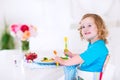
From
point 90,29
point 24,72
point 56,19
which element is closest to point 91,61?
point 90,29

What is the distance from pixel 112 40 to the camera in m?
2.02

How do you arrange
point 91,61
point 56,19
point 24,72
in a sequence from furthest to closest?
point 56,19 < point 24,72 < point 91,61

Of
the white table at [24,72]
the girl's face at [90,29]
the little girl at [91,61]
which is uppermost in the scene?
the girl's face at [90,29]

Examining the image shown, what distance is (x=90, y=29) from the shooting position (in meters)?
1.27

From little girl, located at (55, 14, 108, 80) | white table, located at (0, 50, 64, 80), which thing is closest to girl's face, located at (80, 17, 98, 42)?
little girl, located at (55, 14, 108, 80)

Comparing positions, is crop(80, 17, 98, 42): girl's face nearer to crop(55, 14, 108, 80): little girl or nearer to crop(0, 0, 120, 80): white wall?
crop(55, 14, 108, 80): little girl

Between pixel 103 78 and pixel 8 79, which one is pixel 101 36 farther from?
pixel 8 79

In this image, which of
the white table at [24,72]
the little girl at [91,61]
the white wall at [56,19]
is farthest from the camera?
the white wall at [56,19]

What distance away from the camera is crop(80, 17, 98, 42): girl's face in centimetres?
127

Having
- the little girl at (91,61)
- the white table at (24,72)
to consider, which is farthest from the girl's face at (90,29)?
the white table at (24,72)

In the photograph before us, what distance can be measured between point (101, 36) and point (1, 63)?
2.44 ft

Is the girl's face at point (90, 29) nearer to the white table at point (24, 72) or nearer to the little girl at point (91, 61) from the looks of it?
the little girl at point (91, 61)

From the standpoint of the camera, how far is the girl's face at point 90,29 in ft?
4.17

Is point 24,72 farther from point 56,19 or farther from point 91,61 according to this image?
point 56,19
